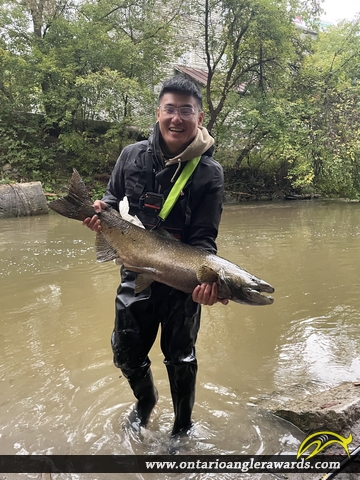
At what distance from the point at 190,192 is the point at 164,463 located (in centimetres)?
177

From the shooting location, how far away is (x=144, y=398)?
2682 millimetres

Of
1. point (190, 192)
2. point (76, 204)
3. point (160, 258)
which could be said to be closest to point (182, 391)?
point (160, 258)

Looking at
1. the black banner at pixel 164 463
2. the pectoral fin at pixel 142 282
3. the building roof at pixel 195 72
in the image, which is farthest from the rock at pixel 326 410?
the building roof at pixel 195 72

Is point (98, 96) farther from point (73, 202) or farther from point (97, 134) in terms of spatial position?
point (73, 202)

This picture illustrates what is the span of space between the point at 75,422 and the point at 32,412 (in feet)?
1.22

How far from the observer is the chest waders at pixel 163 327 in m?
2.39

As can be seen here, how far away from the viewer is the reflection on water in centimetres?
262

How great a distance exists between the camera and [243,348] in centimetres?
404

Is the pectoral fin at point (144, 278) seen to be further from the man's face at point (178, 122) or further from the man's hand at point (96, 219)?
the man's face at point (178, 122)

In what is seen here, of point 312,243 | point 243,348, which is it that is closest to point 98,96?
point 312,243

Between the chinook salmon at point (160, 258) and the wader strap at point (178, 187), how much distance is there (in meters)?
0.15

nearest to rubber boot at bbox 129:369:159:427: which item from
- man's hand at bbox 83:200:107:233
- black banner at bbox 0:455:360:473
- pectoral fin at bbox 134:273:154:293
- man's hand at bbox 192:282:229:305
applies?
black banner at bbox 0:455:360:473

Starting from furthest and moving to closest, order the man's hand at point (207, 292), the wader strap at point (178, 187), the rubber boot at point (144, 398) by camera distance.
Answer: the rubber boot at point (144, 398) < the wader strap at point (178, 187) < the man's hand at point (207, 292)

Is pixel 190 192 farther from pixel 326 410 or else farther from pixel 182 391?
pixel 326 410
